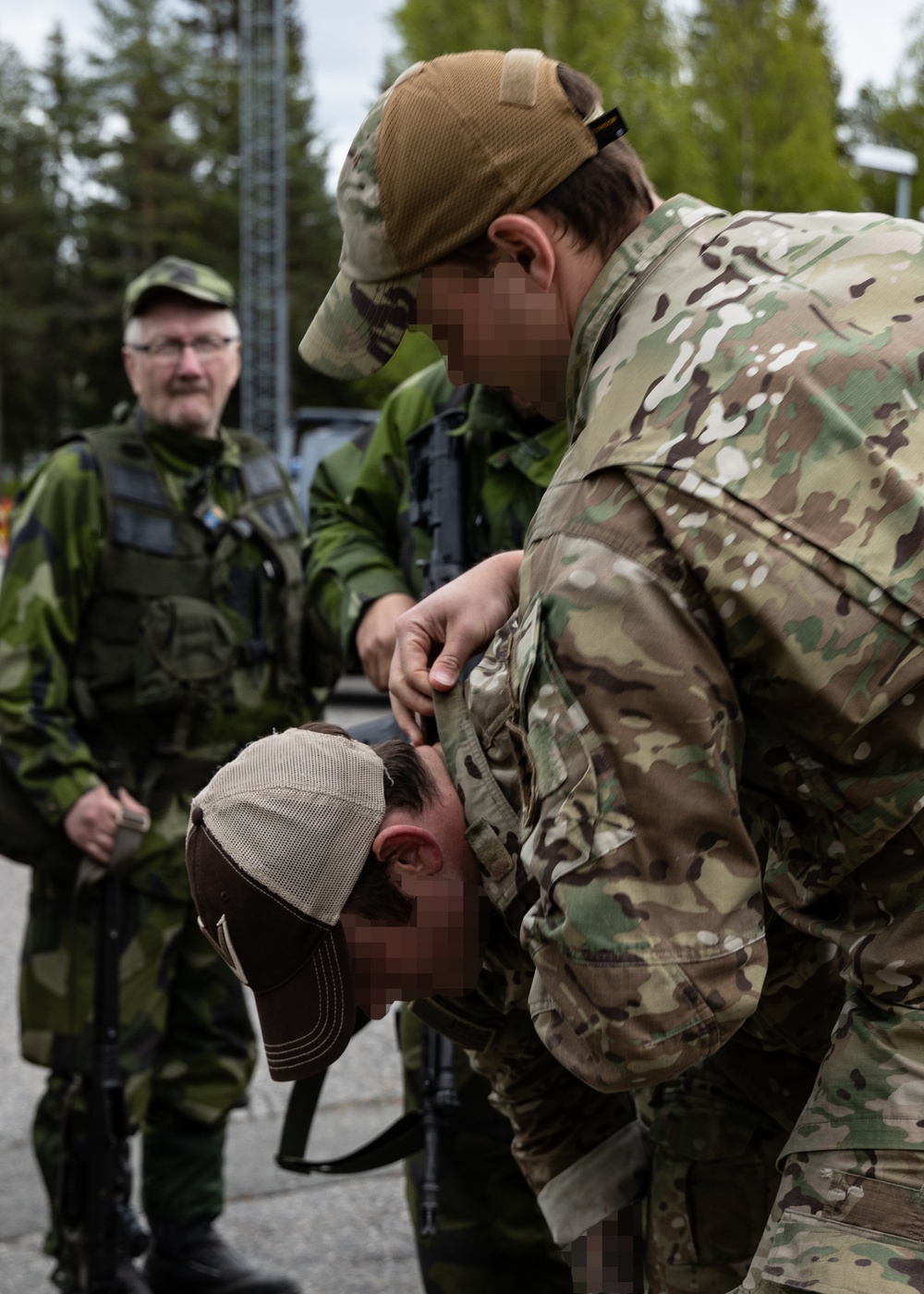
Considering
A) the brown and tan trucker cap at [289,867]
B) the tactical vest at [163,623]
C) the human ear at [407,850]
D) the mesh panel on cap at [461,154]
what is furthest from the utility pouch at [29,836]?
the mesh panel on cap at [461,154]

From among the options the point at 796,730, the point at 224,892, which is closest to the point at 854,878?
the point at 796,730

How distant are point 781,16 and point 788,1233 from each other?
68.4 ft

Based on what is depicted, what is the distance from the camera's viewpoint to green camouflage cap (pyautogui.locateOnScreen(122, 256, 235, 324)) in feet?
11.9

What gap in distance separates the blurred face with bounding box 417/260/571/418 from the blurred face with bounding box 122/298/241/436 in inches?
85.6

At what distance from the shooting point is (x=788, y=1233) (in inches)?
52.2

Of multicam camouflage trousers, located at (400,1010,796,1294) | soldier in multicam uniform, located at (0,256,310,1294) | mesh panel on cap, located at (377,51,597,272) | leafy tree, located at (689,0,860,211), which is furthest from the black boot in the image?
leafy tree, located at (689,0,860,211)

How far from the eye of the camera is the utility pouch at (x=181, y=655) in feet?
10.8

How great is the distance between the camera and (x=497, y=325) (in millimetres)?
1446

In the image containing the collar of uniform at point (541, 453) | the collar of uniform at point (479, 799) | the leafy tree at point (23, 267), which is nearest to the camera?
the collar of uniform at point (479, 799)

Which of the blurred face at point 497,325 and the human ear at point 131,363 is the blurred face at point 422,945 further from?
the human ear at point 131,363

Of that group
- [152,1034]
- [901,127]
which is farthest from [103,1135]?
[901,127]

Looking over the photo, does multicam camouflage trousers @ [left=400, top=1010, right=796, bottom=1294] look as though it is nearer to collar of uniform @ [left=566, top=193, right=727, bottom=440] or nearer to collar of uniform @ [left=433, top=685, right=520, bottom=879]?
collar of uniform @ [left=433, top=685, right=520, bottom=879]

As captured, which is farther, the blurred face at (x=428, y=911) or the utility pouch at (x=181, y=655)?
the utility pouch at (x=181, y=655)

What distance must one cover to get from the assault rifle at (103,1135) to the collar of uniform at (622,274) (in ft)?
6.76
